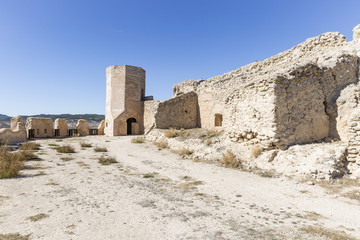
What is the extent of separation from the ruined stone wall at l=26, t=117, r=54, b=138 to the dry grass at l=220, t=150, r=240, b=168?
17845 millimetres

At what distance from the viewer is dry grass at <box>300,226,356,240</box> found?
2662 mm

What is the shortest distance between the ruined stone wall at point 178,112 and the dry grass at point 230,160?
8.34 m

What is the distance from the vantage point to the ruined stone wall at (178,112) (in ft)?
49.8

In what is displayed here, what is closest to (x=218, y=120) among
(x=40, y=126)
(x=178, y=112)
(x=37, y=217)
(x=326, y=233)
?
(x=178, y=112)

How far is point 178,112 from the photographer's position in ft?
51.7

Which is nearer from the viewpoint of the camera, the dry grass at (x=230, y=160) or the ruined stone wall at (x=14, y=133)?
the dry grass at (x=230, y=160)

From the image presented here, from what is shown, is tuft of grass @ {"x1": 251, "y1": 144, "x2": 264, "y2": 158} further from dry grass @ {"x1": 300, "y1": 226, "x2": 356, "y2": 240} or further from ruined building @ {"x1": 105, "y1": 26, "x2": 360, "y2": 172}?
dry grass @ {"x1": 300, "y1": 226, "x2": 356, "y2": 240}

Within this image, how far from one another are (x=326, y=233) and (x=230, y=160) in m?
4.38

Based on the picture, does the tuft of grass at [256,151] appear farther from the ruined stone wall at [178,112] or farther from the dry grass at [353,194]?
the ruined stone wall at [178,112]

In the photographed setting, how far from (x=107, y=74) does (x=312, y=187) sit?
69.5 ft

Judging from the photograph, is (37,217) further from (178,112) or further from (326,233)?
(178,112)

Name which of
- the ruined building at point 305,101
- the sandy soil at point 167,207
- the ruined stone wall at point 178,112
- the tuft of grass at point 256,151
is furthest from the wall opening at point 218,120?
the sandy soil at point 167,207

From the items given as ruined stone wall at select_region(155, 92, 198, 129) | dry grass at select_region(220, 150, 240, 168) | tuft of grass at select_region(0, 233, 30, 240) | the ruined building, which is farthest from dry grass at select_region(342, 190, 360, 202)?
ruined stone wall at select_region(155, 92, 198, 129)

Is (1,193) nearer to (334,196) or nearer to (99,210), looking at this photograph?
(99,210)
